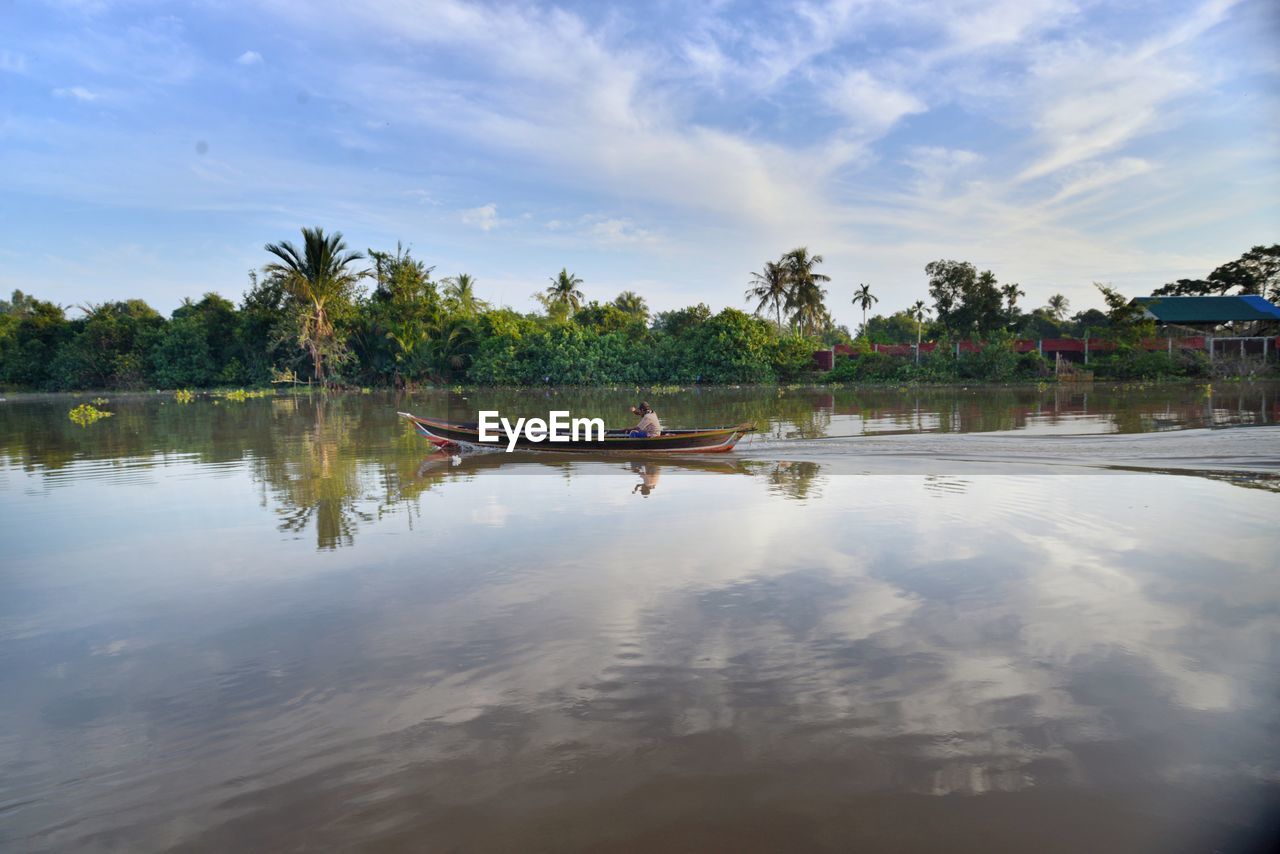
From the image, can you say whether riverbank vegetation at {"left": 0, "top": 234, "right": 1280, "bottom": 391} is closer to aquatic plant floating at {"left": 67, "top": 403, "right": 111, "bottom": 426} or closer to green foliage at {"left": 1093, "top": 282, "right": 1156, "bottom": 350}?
green foliage at {"left": 1093, "top": 282, "right": 1156, "bottom": 350}

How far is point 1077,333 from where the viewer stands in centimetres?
4869

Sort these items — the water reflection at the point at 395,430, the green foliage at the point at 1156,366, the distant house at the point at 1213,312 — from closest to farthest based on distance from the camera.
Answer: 1. the water reflection at the point at 395,430
2. the green foliage at the point at 1156,366
3. the distant house at the point at 1213,312

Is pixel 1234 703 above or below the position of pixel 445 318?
below

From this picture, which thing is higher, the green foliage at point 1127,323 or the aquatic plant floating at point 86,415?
the green foliage at point 1127,323

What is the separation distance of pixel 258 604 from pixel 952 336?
1767 inches

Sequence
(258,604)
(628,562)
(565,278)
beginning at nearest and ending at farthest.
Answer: (258,604) < (628,562) < (565,278)

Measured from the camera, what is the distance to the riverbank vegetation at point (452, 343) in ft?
133

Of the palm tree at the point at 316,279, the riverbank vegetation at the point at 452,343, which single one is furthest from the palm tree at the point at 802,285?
the palm tree at the point at 316,279

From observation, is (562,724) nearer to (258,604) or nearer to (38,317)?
(258,604)

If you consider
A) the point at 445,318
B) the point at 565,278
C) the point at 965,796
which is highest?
the point at 565,278

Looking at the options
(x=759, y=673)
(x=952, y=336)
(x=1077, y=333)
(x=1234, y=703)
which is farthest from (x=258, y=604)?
(x=1077, y=333)

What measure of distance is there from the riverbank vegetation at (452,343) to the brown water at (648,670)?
32.5 meters

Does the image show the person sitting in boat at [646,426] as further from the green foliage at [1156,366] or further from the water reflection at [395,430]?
the green foliage at [1156,366]

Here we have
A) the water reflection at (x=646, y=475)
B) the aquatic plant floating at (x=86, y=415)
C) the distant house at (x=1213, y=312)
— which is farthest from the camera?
the distant house at (x=1213, y=312)
